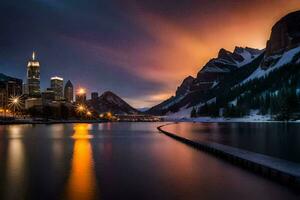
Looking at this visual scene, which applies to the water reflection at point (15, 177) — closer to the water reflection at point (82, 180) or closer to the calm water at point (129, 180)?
the calm water at point (129, 180)

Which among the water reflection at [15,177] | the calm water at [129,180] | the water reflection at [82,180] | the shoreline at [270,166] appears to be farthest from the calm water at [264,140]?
the water reflection at [15,177]

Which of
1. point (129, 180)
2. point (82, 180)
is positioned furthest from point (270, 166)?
point (82, 180)

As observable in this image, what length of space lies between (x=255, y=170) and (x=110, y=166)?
1223cm

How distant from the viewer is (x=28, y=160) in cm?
3381

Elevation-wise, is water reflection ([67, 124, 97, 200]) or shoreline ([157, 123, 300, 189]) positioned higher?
shoreline ([157, 123, 300, 189])

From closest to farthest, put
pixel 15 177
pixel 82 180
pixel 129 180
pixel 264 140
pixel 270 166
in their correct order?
1. pixel 82 180
2. pixel 129 180
3. pixel 15 177
4. pixel 270 166
5. pixel 264 140

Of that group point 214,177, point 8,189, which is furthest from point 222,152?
point 8,189

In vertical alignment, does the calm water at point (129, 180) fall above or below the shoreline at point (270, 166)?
below

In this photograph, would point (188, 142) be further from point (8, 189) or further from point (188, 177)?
point (8, 189)

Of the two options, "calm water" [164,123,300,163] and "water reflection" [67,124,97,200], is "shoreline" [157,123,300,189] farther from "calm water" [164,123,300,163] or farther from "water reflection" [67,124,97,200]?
"water reflection" [67,124,97,200]

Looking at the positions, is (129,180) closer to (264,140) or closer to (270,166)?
(270,166)

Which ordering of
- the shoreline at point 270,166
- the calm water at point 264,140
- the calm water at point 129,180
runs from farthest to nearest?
the calm water at point 264,140, the shoreline at point 270,166, the calm water at point 129,180

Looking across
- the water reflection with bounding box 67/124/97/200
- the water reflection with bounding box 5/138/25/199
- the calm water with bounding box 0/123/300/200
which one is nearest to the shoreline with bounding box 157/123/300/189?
the calm water with bounding box 0/123/300/200

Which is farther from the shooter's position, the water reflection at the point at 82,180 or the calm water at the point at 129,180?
the calm water at the point at 129,180
